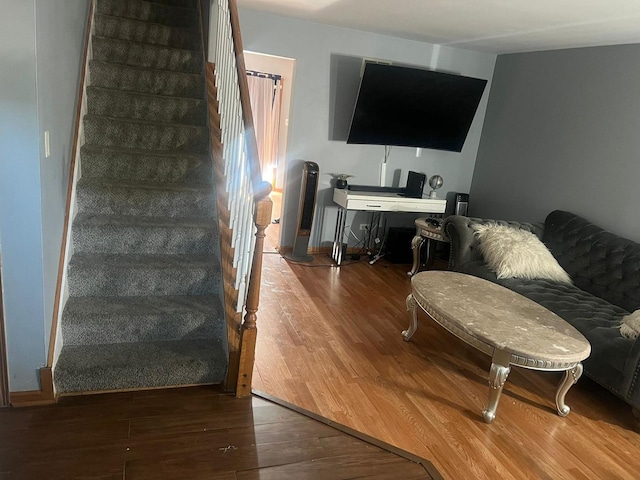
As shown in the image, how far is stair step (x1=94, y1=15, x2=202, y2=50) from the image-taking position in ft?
11.5

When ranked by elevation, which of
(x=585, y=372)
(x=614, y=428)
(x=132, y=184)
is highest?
(x=132, y=184)

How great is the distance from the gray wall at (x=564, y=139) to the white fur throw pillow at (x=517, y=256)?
2.06ft

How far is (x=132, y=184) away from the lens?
9.54 ft

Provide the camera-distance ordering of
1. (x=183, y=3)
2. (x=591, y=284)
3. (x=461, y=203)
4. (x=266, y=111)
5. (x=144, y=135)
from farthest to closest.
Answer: (x=266, y=111)
(x=461, y=203)
(x=183, y=3)
(x=591, y=284)
(x=144, y=135)

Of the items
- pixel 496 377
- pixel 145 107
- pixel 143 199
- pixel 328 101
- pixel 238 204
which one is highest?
pixel 328 101

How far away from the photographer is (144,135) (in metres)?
3.14

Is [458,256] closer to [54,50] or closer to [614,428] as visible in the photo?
[614,428]

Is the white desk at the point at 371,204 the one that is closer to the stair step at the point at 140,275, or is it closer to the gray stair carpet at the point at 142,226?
the gray stair carpet at the point at 142,226

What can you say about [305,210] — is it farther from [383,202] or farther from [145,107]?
[145,107]

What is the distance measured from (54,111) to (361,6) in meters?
2.37

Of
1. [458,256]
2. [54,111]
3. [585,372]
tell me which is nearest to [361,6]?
[458,256]

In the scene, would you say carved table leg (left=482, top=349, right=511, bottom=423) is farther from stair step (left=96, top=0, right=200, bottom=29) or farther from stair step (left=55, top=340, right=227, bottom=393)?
stair step (left=96, top=0, right=200, bottom=29)

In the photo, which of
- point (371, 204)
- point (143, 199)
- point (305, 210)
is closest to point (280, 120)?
point (305, 210)

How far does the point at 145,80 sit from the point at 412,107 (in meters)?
2.46
